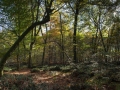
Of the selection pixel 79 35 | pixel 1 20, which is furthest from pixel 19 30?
pixel 79 35

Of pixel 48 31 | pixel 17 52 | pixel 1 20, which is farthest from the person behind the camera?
pixel 48 31

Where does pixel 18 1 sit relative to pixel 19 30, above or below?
above

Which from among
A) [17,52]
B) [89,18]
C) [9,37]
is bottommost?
[17,52]

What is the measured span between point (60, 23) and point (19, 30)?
29.6ft

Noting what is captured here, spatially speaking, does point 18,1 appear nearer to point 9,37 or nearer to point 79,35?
point 9,37

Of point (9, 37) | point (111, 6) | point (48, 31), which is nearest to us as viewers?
point (111, 6)

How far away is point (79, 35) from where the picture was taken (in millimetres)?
20359

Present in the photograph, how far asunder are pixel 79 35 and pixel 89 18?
8.63ft

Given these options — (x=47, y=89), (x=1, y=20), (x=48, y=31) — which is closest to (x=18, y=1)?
(x=1, y=20)

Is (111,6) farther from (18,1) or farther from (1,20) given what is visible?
(1,20)

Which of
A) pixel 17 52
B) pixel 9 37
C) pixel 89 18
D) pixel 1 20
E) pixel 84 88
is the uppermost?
pixel 89 18

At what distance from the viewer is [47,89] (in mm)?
6098

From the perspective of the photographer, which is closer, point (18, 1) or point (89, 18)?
point (18, 1)

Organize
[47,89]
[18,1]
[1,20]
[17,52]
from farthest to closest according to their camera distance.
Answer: [17,52]
[1,20]
[18,1]
[47,89]
